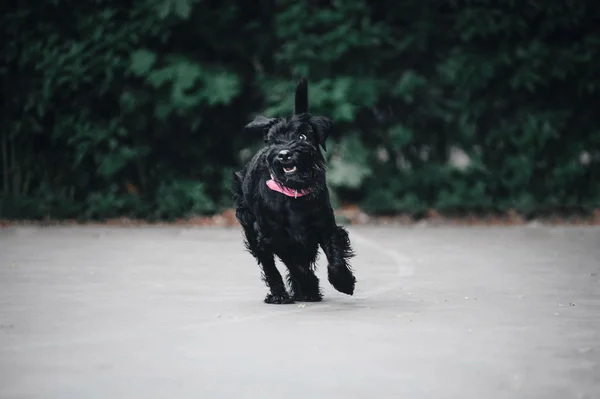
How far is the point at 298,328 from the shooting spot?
7930mm

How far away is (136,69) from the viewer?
18.0 metres

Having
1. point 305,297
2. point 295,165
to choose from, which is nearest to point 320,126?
point 295,165

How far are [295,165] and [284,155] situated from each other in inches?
4.5

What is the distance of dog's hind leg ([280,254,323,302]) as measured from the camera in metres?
9.34

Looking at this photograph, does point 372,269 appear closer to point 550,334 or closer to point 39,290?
point 39,290

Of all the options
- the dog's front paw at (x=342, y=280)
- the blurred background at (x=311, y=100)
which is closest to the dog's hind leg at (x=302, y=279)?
the dog's front paw at (x=342, y=280)

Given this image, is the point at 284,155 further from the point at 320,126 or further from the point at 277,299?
the point at 277,299

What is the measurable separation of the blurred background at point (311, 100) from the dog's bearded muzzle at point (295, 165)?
29.1 feet

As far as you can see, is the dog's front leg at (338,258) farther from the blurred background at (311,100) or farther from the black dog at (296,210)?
the blurred background at (311,100)

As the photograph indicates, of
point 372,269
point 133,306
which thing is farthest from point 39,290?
point 372,269

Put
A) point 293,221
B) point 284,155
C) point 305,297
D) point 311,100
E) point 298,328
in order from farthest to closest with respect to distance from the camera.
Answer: point 311,100, point 305,297, point 293,221, point 284,155, point 298,328

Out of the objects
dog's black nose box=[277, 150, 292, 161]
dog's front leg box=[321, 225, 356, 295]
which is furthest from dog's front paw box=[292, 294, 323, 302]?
dog's black nose box=[277, 150, 292, 161]

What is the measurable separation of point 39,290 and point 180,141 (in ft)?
29.7

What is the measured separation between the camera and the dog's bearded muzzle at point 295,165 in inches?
347
